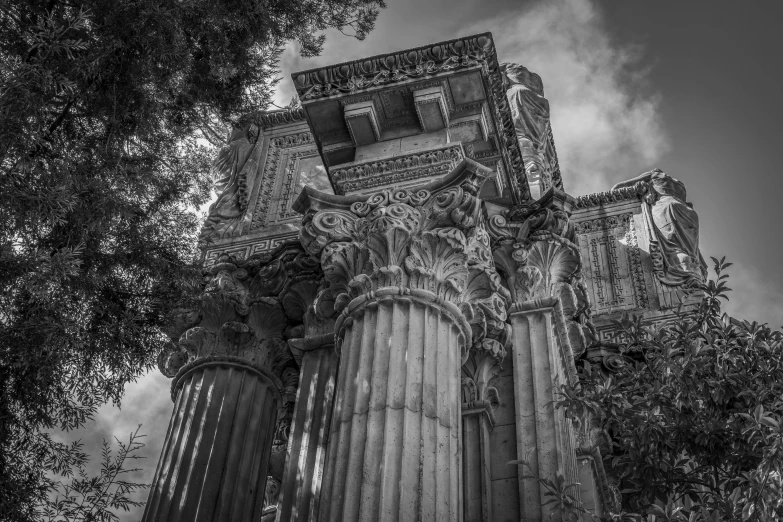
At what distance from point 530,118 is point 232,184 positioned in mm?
4907

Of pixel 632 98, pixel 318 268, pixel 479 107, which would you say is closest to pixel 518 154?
pixel 479 107

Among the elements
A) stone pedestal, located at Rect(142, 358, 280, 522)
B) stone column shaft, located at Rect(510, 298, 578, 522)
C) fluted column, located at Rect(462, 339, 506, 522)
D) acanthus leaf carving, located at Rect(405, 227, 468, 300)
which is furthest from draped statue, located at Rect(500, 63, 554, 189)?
stone pedestal, located at Rect(142, 358, 280, 522)

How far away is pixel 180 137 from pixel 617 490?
6.19 m

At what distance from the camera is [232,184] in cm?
1585

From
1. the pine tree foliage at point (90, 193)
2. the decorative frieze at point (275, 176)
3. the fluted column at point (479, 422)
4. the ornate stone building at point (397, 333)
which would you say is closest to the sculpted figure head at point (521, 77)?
the decorative frieze at point (275, 176)

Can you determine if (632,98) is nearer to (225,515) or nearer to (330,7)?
(330,7)

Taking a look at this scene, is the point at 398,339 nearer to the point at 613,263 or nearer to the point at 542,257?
A: the point at 542,257

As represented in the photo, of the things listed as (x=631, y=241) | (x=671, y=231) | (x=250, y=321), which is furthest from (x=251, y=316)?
(x=671, y=231)

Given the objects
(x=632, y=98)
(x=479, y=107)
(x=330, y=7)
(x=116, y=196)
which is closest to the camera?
(x=116, y=196)

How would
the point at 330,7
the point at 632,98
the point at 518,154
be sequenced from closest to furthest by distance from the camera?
the point at 518,154, the point at 330,7, the point at 632,98

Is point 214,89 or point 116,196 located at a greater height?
point 214,89

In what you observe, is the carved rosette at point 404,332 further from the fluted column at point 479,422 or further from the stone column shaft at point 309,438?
the stone column shaft at point 309,438

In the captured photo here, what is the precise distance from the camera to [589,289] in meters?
15.4

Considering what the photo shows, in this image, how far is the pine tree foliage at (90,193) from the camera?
29.4 ft
